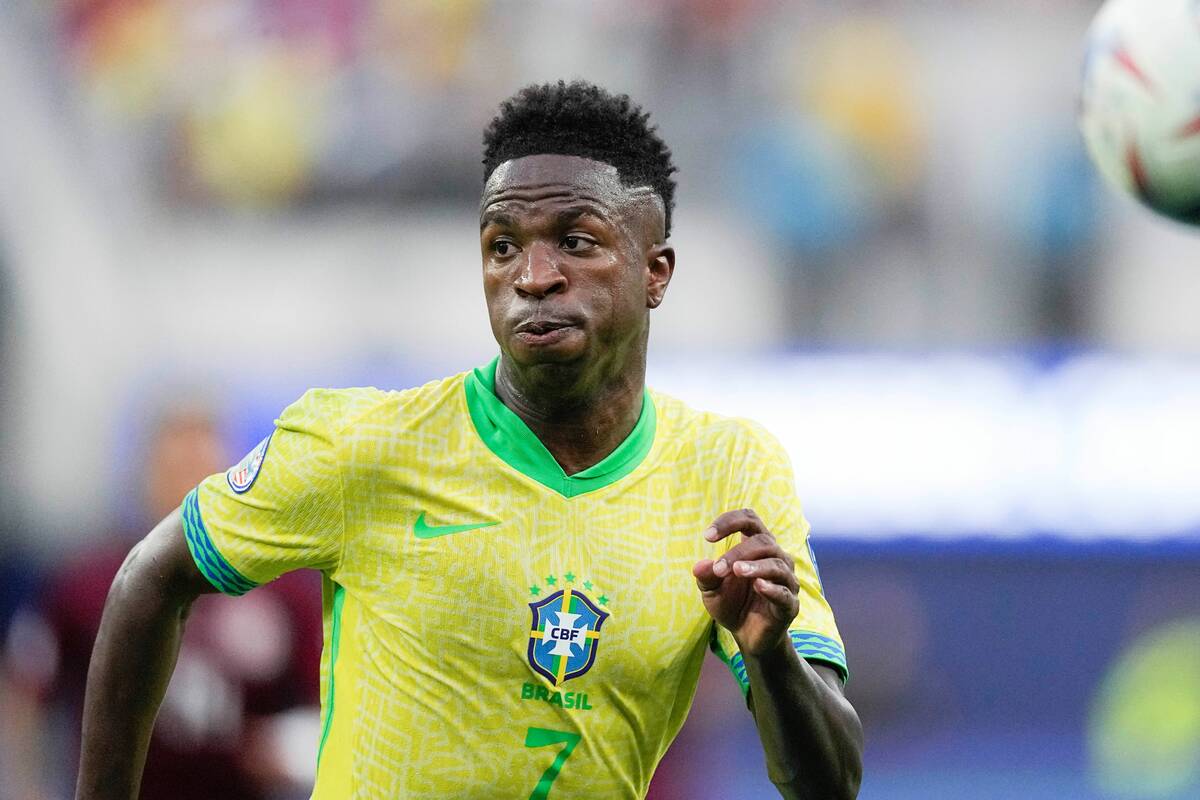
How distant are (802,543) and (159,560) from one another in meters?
1.15

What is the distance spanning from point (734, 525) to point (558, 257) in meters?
0.63

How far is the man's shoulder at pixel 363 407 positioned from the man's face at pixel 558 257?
0.56 feet

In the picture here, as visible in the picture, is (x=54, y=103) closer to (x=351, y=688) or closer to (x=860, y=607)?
(x=860, y=607)

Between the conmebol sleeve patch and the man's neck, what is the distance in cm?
44

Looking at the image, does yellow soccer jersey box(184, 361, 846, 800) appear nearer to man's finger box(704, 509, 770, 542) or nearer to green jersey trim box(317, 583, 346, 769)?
green jersey trim box(317, 583, 346, 769)

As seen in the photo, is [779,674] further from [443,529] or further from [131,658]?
[131,658]

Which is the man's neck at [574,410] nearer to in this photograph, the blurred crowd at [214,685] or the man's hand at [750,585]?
the man's hand at [750,585]

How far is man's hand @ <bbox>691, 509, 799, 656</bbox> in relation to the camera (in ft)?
8.44

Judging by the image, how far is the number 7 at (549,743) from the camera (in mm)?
2867

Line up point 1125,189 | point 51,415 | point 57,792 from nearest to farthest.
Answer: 1. point 1125,189
2. point 57,792
3. point 51,415

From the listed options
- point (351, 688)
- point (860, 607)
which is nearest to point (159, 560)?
point (351, 688)

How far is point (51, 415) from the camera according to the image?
1073 cm

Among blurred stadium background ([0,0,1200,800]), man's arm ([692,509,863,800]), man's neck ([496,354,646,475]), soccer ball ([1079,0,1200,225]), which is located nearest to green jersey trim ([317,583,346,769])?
man's neck ([496,354,646,475])

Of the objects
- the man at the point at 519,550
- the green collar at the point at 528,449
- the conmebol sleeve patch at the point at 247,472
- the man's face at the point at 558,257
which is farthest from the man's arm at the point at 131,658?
the man's face at the point at 558,257
